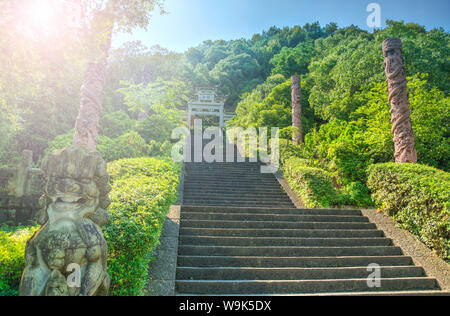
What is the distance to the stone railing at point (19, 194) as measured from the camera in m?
8.72

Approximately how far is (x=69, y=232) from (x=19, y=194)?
27.4 ft

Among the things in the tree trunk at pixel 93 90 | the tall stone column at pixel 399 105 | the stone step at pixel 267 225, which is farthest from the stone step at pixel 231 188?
the tall stone column at pixel 399 105

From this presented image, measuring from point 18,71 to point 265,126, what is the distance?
11.8 m

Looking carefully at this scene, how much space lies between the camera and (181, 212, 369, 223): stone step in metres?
5.87

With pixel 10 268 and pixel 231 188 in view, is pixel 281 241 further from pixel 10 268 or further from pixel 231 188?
pixel 231 188

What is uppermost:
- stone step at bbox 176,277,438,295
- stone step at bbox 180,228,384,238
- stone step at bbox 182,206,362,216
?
stone step at bbox 182,206,362,216

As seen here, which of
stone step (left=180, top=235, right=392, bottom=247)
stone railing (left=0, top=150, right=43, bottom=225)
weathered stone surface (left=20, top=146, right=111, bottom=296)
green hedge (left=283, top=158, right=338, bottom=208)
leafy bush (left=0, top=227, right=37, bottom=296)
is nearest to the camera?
weathered stone surface (left=20, top=146, right=111, bottom=296)

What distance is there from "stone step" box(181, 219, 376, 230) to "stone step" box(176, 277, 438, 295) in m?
1.66

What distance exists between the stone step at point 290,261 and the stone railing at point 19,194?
7.18 m

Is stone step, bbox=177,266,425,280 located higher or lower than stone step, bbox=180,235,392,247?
lower

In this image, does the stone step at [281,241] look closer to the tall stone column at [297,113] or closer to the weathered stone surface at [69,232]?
the weathered stone surface at [69,232]

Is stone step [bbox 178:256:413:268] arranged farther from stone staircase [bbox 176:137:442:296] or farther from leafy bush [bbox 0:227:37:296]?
leafy bush [bbox 0:227:37:296]

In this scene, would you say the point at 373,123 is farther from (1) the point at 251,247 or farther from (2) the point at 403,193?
(1) the point at 251,247

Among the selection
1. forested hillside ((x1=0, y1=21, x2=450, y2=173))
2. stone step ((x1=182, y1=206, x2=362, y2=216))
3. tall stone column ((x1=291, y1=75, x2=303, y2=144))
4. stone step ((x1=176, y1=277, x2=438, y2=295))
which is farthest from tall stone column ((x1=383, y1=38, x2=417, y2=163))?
tall stone column ((x1=291, y1=75, x2=303, y2=144))
